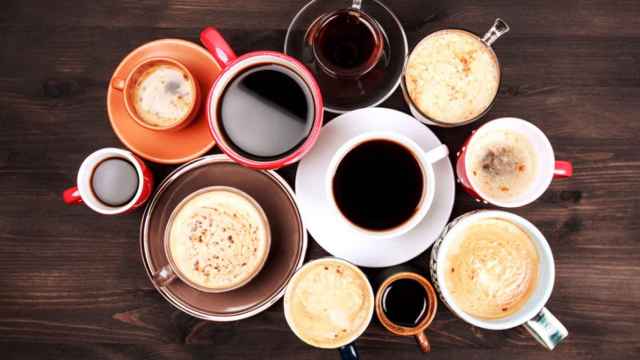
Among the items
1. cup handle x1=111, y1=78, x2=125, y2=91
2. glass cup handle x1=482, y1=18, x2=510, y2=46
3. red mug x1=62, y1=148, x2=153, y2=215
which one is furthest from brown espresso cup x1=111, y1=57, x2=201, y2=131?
glass cup handle x1=482, y1=18, x2=510, y2=46

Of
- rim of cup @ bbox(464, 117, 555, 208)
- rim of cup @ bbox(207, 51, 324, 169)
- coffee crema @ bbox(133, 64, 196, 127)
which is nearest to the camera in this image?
rim of cup @ bbox(207, 51, 324, 169)

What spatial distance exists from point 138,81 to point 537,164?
1.07 m

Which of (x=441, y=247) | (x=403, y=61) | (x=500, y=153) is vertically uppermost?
(x=403, y=61)

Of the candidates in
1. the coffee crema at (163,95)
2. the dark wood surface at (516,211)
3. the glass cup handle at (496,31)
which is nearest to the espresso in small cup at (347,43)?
the dark wood surface at (516,211)

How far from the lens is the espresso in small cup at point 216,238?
3.88ft

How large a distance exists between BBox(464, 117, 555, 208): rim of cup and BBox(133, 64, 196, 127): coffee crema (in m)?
0.77

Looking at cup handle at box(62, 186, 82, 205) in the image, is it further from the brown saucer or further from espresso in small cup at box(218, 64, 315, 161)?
espresso in small cup at box(218, 64, 315, 161)

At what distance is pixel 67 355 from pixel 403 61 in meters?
1.25

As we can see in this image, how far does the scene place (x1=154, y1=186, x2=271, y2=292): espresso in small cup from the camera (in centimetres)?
118

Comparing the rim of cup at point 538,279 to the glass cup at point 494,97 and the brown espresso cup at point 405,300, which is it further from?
the glass cup at point 494,97

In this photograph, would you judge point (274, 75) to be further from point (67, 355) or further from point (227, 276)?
point (67, 355)

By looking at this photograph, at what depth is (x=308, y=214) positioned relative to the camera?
1158 mm

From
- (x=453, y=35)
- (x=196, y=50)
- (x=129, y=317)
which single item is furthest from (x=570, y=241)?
(x=129, y=317)

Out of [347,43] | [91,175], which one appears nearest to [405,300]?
[347,43]
